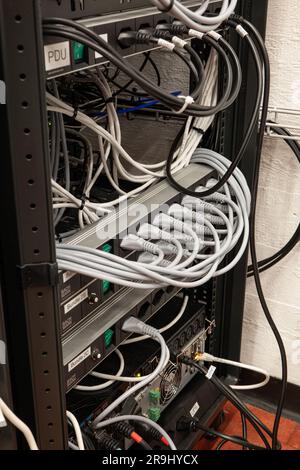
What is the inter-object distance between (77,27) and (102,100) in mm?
481

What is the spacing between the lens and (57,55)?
641 mm

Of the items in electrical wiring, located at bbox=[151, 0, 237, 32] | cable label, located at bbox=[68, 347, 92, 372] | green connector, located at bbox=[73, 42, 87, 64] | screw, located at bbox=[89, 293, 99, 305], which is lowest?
cable label, located at bbox=[68, 347, 92, 372]

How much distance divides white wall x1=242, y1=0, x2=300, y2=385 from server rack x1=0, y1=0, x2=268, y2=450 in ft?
2.61

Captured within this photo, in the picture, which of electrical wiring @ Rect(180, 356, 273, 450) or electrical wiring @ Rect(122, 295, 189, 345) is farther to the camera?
electrical wiring @ Rect(180, 356, 273, 450)

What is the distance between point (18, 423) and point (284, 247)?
86 cm

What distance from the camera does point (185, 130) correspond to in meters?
1.11

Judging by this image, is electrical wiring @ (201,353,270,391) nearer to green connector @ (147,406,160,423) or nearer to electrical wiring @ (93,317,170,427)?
green connector @ (147,406,160,423)

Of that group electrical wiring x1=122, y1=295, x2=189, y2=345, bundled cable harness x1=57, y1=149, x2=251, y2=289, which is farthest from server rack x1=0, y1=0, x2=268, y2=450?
electrical wiring x1=122, y1=295, x2=189, y2=345

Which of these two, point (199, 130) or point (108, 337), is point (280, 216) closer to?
point (199, 130)

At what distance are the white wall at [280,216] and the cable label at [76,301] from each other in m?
0.67

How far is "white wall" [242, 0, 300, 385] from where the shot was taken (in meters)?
1.20

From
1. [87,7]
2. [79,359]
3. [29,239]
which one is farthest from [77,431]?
[87,7]

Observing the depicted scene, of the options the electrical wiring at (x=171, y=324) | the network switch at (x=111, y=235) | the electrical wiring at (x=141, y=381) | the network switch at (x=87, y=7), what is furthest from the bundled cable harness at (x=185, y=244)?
the network switch at (x=87, y=7)
